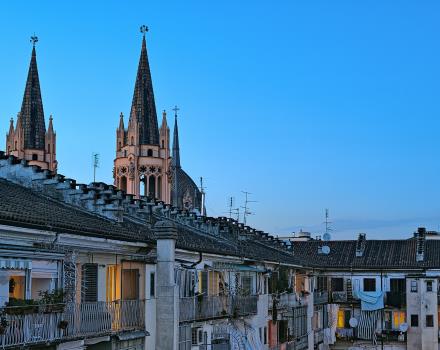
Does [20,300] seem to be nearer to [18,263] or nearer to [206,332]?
[18,263]

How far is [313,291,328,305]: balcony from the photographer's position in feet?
249

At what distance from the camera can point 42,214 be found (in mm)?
27672

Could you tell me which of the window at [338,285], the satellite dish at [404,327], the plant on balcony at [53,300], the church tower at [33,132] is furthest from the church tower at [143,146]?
the plant on balcony at [53,300]

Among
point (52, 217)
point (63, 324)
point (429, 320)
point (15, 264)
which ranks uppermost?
point (52, 217)

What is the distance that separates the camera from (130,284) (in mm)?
33156

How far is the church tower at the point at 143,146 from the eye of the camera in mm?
148875

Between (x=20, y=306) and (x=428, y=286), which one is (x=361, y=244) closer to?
(x=428, y=286)

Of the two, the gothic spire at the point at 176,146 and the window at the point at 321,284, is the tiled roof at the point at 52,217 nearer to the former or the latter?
the window at the point at 321,284

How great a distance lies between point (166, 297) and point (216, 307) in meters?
10.0

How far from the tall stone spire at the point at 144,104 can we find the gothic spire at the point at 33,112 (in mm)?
17789

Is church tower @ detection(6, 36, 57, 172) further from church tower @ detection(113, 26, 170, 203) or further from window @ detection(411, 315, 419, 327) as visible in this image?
window @ detection(411, 315, 419, 327)

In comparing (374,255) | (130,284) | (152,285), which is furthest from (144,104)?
(130,284)

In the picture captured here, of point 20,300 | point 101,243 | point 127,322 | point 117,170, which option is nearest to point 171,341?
point 127,322

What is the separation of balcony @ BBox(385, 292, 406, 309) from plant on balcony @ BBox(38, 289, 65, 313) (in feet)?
208
